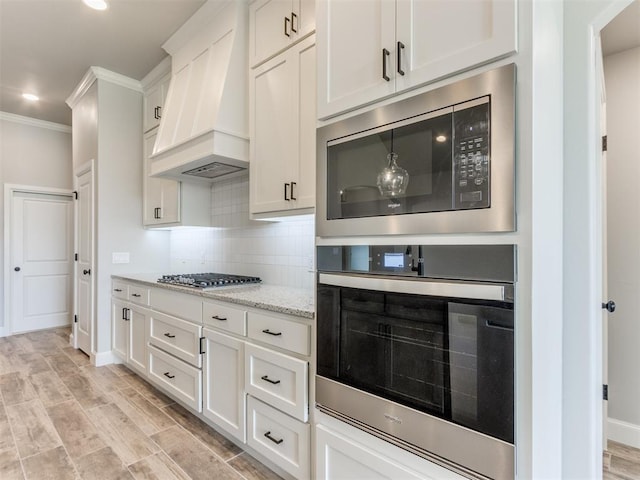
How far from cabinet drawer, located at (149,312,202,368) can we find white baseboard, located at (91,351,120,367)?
112 cm

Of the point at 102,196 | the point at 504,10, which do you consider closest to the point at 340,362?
the point at 504,10

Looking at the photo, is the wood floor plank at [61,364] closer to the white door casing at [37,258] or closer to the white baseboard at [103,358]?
the white baseboard at [103,358]

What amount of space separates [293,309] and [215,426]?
1228mm

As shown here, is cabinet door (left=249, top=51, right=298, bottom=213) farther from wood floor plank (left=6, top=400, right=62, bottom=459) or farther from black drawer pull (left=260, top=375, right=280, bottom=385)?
wood floor plank (left=6, top=400, right=62, bottom=459)

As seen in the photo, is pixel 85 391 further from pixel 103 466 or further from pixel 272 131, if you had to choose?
pixel 272 131

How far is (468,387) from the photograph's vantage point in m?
1.02

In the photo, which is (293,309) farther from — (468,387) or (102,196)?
(102,196)

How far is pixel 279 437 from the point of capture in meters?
1.79

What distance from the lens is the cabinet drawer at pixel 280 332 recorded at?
1654 mm

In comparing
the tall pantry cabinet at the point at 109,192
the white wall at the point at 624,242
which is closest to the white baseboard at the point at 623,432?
the white wall at the point at 624,242

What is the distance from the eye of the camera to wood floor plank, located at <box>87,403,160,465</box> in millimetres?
2100

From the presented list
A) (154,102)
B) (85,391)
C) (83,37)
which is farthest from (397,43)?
(85,391)

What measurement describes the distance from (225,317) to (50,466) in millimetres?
1270

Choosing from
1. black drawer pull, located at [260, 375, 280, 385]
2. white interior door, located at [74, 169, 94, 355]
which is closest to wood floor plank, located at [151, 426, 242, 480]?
black drawer pull, located at [260, 375, 280, 385]
